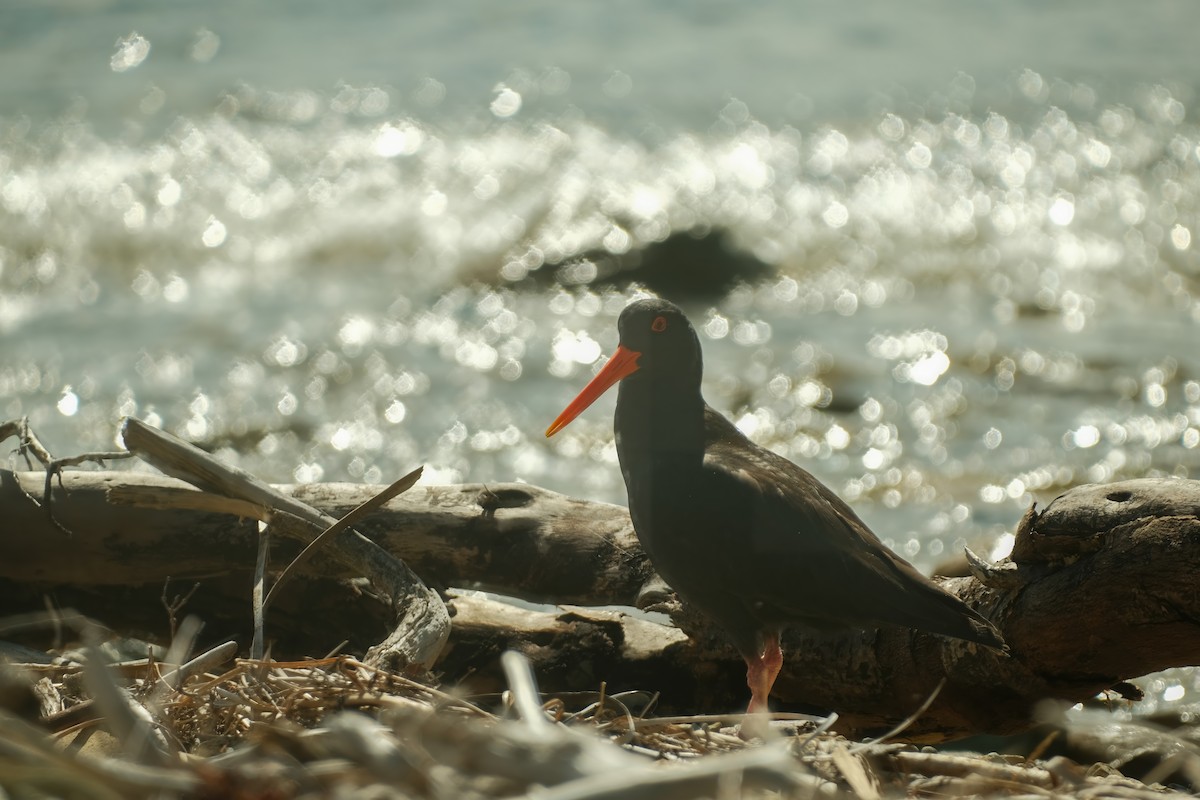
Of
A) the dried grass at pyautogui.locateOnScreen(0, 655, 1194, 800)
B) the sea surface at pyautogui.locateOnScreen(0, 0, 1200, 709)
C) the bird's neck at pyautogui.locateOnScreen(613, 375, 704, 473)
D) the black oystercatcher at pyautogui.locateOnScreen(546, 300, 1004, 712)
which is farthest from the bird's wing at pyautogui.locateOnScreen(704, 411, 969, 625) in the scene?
the sea surface at pyautogui.locateOnScreen(0, 0, 1200, 709)

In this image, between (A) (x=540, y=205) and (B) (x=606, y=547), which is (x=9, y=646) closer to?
(B) (x=606, y=547)

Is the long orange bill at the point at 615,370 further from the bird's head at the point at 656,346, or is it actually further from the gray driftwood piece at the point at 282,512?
the gray driftwood piece at the point at 282,512

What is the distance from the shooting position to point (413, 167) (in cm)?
1351

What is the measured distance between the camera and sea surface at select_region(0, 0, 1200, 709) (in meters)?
9.70

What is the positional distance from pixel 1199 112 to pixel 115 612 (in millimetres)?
12689

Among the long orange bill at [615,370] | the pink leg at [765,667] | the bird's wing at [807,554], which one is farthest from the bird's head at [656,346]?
the pink leg at [765,667]

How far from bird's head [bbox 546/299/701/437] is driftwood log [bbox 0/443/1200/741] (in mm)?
604

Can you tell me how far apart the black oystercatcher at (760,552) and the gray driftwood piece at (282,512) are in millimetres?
941

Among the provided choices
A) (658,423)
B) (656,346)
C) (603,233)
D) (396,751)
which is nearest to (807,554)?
(658,423)

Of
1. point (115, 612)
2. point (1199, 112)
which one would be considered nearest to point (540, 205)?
point (1199, 112)

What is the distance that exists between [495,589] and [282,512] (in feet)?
3.13

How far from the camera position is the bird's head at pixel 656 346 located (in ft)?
18.2

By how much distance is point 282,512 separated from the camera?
4773 millimetres

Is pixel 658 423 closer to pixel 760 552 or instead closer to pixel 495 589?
pixel 760 552
